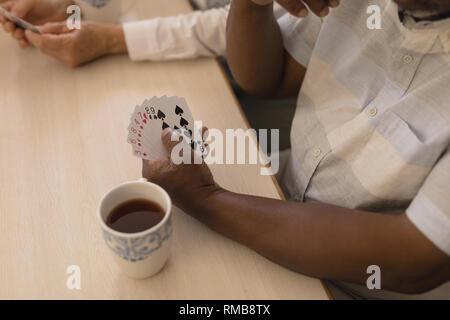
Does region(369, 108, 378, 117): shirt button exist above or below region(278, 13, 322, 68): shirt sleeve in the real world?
below

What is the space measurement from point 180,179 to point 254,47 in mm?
452

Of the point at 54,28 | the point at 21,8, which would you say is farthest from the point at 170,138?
the point at 21,8

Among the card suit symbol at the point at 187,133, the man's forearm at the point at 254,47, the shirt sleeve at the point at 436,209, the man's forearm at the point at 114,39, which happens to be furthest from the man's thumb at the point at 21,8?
the shirt sleeve at the point at 436,209

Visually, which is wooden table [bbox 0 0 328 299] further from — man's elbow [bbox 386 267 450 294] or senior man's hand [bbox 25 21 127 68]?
man's elbow [bbox 386 267 450 294]

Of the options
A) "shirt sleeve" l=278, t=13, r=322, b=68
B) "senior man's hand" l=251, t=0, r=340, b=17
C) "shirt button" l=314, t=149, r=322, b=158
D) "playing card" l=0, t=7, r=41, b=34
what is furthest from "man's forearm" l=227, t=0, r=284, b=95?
"playing card" l=0, t=7, r=41, b=34

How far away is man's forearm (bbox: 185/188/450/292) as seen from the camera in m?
0.68

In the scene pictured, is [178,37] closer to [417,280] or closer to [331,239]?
[331,239]

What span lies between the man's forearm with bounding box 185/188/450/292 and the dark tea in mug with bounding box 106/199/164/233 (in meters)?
0.12

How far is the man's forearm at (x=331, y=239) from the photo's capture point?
683 mm

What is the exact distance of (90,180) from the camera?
2.85ft

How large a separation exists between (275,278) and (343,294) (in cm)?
30
